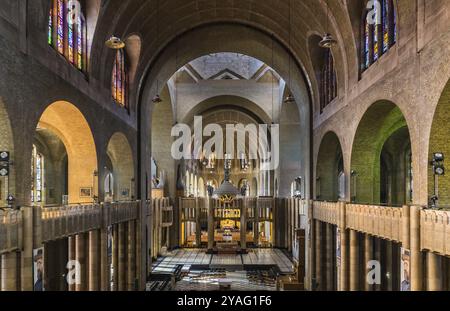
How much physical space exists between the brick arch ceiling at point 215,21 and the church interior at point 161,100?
93 mm

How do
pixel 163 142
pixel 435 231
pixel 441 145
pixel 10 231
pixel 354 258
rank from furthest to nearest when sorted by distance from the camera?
pixel 163 142 → pixel 354 258 → pixel 441 145 → pixel 10 231 → pixel 435 231

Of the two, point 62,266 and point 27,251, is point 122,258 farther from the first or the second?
point 27,251

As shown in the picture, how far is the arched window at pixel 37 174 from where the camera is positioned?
2689cm

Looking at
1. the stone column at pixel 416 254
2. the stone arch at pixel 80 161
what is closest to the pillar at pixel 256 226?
the stone arch at pixel 80 161

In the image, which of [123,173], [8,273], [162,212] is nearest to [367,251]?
[8,273]

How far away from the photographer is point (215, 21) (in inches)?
1003

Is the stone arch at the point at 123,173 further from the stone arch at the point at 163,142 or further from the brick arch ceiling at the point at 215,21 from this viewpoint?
the stone arch at the point at 163,142

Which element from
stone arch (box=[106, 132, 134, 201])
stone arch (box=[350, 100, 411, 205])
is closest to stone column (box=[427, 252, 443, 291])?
stone arch (box=[350, 100, 411, 205])

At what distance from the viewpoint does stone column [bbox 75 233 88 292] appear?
1764 centimetres

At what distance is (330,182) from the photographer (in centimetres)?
2445

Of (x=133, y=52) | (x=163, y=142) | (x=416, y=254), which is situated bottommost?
(x=416, y=254)

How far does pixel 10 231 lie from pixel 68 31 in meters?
8.29
